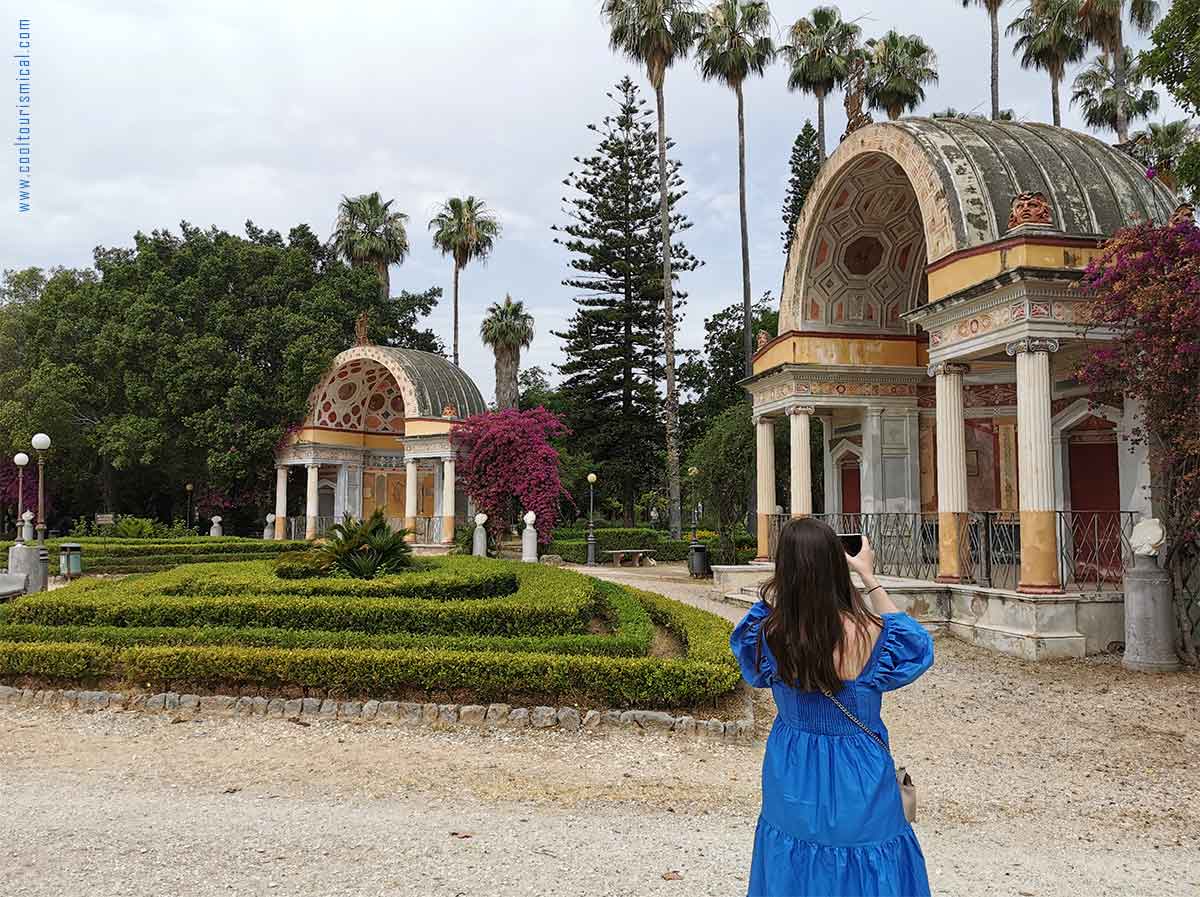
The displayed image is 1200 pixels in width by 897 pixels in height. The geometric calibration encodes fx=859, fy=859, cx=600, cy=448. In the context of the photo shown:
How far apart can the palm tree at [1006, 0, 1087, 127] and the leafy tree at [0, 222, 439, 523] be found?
2590 centimetres

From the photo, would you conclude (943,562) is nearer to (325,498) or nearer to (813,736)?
(813,736)

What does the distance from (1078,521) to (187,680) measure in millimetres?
12743

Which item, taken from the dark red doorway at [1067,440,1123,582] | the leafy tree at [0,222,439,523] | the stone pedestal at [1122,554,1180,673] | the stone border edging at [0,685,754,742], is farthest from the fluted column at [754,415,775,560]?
the leafy tree at [0,222,439,523]

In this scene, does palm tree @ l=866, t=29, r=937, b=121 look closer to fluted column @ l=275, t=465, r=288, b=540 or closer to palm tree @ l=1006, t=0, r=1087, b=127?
palm tree @ l=1006, t=0, r=1087, b=127

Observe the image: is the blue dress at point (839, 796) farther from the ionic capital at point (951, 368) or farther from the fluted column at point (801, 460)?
the fluted column at point (801, 460)

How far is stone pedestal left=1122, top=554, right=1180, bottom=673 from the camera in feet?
30.6

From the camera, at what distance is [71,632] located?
9.02m

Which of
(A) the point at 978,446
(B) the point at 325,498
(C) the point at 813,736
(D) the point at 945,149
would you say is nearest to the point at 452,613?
(C) the point at 813,736

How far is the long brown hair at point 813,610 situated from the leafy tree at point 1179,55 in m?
10.1

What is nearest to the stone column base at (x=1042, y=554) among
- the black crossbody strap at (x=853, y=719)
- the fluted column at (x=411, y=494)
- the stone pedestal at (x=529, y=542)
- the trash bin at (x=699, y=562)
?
the black crossbody strap at (x=853, y=719)

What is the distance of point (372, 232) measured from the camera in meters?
41.8

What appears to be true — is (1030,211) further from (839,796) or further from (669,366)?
(669,366)

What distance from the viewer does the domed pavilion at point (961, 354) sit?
10.7 m

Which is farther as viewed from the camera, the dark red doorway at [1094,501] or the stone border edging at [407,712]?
the dark red doorway at [1094,501]
